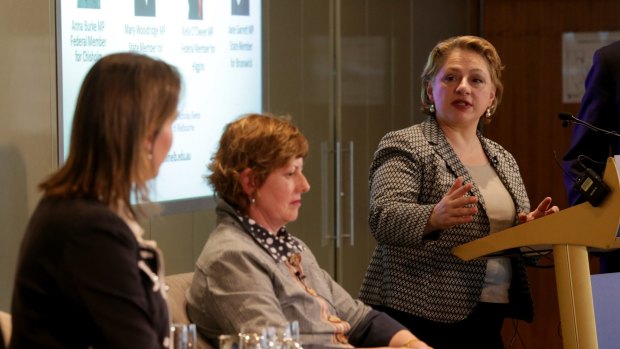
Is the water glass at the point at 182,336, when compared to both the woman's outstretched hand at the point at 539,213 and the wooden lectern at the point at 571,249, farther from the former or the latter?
the woman's outstretched hand at the point at 539,213

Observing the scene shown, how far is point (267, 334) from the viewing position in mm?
2113

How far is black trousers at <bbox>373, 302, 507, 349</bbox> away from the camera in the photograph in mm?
3225

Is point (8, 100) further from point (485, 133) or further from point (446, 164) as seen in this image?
point (485, 133)

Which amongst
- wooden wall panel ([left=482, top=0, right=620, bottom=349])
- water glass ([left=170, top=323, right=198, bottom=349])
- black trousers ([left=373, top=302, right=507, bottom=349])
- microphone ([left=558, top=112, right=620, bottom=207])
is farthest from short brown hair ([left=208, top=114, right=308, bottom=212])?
wooden wall panel ([left=482, top=0, right=620, bottom=349])

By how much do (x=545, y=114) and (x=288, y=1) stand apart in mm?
1999

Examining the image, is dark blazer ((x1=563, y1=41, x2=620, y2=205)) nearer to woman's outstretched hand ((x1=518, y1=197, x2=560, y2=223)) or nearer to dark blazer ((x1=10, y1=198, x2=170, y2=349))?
woman's outstretched hand ((x1=518, y1=197, x2=560, y2=223))

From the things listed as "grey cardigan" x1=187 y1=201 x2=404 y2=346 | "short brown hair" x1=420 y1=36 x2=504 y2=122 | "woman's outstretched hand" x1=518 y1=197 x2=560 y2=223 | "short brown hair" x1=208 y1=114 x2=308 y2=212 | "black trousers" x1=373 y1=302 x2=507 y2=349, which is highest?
"short brown hair" x1=420 y1=36 x2=504 y2=122

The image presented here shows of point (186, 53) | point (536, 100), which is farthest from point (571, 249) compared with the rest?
point (536, 100)

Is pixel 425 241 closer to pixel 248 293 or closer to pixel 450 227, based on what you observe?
pixel 450 227

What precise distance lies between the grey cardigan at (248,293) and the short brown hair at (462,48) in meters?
0.97

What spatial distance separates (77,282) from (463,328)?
168 centimetres

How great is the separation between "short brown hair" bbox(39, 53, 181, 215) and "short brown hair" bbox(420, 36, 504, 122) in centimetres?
158

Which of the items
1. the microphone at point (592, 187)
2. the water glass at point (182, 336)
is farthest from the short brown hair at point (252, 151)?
the microphone at point (592, 187)

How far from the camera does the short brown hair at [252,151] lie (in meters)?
2.53
